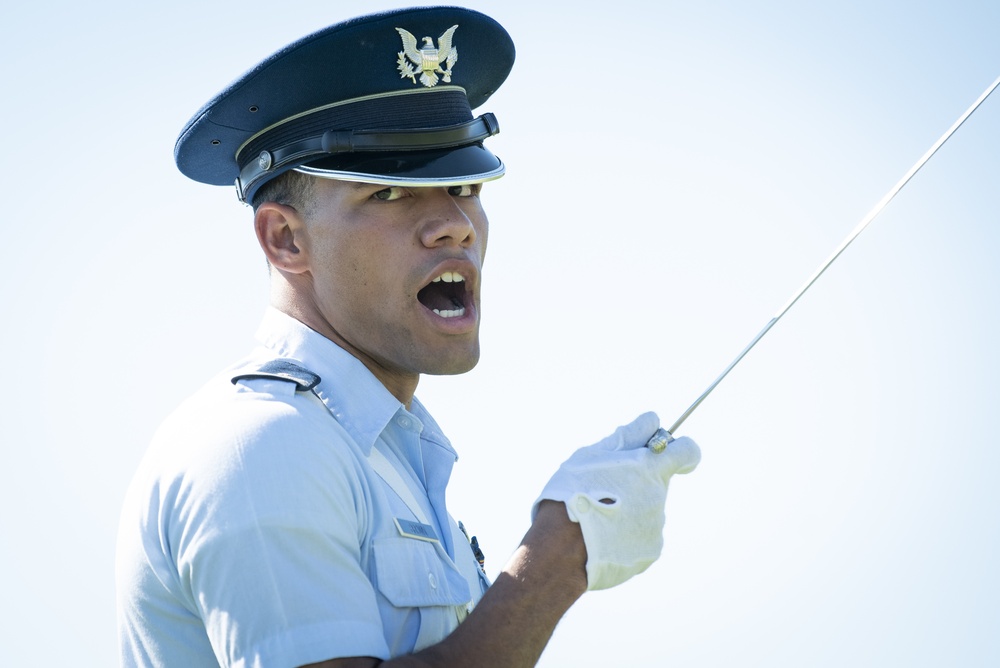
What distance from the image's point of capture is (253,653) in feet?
8.57

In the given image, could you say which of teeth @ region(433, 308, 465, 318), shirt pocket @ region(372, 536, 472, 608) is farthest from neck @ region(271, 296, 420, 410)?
shirt pocket @ region(372, 536, 472, 608)

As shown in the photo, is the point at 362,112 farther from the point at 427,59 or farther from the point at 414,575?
the point at 414,575

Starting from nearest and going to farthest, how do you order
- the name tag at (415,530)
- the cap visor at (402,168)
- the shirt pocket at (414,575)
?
1. the shirt pocket at (414,575)
2. the name tag at (415,530)
3. the cap visor at (402,168)

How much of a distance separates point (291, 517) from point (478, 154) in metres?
1.62

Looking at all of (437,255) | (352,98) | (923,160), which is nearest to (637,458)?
(437,255)

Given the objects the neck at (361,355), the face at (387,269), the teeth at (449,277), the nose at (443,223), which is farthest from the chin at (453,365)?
the nose at (443,223)

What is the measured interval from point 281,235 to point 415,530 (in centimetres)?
116

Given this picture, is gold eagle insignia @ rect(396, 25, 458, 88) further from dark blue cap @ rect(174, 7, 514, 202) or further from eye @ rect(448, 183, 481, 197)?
eye @ rect(448, 183, 481, 197)

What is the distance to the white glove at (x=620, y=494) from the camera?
3119 mm

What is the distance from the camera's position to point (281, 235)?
3850 millimetres

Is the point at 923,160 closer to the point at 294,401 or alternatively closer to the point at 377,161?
the point at 377,161

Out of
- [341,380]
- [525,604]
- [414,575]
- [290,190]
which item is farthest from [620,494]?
[290,190]

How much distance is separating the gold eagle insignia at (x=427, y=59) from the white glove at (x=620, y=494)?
1315 millimetres

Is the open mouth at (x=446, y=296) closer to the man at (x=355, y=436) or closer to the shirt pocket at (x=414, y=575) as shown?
the man at (x=355, y=436)
